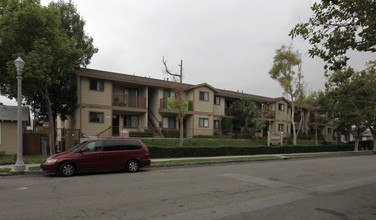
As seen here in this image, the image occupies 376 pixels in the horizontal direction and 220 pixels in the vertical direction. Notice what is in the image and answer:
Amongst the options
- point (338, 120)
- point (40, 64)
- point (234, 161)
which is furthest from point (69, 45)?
point (338, 120)

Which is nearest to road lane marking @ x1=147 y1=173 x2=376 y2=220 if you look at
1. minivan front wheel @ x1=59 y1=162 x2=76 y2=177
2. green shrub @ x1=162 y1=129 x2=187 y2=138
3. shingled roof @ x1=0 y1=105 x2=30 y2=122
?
minivan front wheel @ x1=59 y1=162 x2=76 y2=177

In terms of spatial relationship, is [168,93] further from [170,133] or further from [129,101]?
[170,133]

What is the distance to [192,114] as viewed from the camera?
28.2 m

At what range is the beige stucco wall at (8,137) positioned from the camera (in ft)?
58.3

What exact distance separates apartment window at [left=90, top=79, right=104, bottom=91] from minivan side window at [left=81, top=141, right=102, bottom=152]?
12412 millimetres

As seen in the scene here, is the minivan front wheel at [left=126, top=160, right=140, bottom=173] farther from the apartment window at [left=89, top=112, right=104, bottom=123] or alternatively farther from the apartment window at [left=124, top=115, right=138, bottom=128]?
the apartment window at [left=124, top=115, right=138, bottom=128]

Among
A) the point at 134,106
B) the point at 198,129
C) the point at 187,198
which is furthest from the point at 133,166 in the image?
the point at 198,129

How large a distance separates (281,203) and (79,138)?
16.7 m

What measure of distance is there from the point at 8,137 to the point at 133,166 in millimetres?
12022

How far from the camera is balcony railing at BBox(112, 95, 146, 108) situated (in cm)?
2409

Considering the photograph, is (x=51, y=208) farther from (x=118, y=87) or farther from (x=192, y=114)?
(x=192, y=114)

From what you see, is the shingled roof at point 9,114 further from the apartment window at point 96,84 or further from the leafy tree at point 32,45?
the apartment window at point 96,84

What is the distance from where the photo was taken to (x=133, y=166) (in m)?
12.0

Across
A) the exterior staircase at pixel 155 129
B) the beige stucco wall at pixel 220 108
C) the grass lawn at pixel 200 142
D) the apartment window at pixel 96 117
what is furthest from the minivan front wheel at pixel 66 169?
the beige stucco wall at pixel 220 108
